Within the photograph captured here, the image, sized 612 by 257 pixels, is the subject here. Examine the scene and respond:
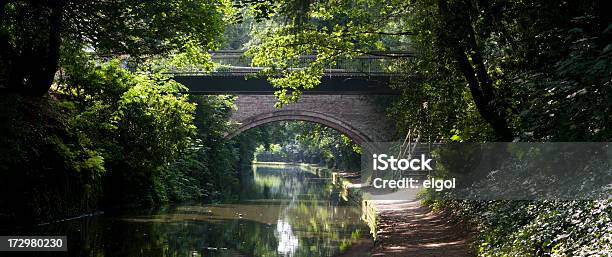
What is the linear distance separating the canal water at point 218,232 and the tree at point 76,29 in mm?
2995

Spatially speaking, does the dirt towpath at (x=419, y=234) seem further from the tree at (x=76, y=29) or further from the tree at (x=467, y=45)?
the tree at (x=76, y=29)

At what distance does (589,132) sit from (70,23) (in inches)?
337

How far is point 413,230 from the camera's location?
1214 cm

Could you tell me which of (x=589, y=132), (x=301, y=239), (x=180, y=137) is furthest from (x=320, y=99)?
(x=589, y=132)

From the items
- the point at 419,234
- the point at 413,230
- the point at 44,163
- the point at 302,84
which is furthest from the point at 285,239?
the point at 44,163

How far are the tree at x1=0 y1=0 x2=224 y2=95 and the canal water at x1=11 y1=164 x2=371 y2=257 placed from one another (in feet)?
9.83

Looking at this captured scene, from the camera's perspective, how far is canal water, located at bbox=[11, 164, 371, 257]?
11.5m

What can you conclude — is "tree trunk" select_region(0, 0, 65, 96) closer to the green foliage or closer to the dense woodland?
the dense woodland

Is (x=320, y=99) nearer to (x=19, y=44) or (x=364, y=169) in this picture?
(x=364, y=169)

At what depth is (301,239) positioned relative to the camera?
13609 millimetres

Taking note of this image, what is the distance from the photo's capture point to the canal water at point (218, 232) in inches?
452

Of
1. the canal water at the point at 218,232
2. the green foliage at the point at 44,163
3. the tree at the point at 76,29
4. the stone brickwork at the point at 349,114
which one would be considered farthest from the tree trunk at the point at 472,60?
the stone brickwork at the point at 349,114

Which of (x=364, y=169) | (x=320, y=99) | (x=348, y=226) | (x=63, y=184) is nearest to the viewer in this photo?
(x=63, y=184)

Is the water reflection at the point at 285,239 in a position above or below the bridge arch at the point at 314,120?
below
